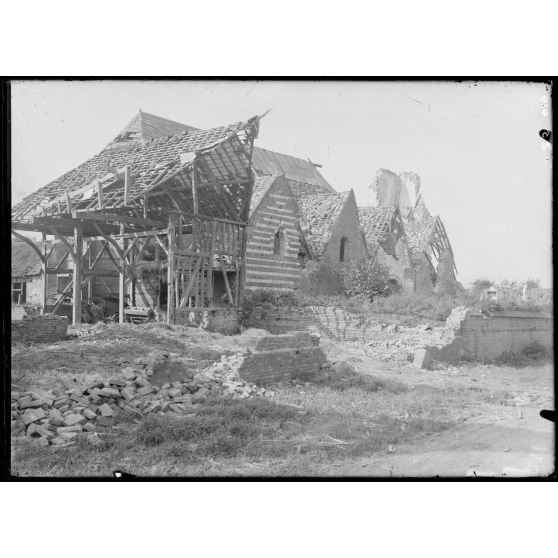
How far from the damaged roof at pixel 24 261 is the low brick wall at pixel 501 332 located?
6140 millimetres

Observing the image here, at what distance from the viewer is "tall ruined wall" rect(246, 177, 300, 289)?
25.0ft

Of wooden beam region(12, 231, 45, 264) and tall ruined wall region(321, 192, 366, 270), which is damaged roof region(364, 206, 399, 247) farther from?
wooden beam region(12, 231, 45, 264)

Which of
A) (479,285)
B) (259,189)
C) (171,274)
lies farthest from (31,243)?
(479,285)

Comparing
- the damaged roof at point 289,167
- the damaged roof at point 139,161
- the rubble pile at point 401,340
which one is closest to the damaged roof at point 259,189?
the damaged roof at point 289,167

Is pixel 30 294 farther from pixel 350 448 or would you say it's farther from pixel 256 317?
pixel 350 448

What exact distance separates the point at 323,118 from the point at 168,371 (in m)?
3.92

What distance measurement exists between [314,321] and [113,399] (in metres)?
3.15

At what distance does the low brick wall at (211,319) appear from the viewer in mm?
7152

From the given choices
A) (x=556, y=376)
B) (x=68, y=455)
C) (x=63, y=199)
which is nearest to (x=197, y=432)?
(x=68, y=455)

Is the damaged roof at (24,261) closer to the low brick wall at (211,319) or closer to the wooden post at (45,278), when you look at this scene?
the wooden post at (45,278)

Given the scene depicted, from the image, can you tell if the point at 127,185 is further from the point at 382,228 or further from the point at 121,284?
the point at 382,228

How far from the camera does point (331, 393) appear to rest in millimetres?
6957

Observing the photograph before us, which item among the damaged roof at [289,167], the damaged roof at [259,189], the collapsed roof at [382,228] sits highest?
the damaged roof at [289,167]

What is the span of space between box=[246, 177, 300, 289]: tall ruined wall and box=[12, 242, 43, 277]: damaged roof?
9.71 ft
